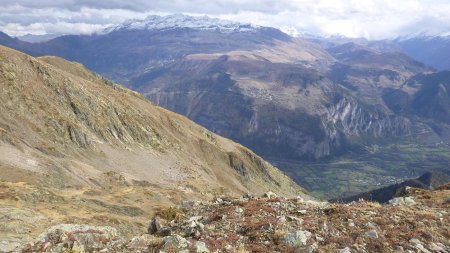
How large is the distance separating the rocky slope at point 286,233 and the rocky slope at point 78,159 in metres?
23.7

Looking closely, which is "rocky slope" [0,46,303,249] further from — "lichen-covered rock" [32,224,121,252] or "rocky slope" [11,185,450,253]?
"rocky slope" [11,185,450,253]

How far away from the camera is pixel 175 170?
170 m

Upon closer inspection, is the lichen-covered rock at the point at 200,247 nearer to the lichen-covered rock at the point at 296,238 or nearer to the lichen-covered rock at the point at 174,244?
the lichen-covered rock at the point at 174,244

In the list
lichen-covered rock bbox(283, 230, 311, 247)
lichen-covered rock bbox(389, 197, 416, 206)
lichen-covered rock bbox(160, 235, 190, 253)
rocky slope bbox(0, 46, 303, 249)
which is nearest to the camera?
lichen-covered rock bbox(160, 235, 190, 253)

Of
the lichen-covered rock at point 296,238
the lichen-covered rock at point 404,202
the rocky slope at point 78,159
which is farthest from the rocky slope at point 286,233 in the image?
the rocky slope at point 78,159

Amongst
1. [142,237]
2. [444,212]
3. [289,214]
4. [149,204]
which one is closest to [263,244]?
[289,214]

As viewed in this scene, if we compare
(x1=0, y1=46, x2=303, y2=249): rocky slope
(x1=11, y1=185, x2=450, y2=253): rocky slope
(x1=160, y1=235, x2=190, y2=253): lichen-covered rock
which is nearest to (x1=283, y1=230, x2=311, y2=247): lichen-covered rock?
(x1=11, y1=185, x2=450, y2=253): rocky slope

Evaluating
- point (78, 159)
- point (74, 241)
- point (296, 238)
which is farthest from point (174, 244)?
point (78, 159)

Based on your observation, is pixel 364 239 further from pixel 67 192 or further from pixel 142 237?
pixel 67 192

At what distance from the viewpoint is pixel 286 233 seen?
2780 cm

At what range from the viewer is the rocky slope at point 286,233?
26859mm

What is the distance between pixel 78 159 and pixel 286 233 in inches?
4767

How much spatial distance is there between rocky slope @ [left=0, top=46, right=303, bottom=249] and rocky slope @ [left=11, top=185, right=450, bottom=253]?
23695 mm

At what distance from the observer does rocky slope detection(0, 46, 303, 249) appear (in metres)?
73.4
